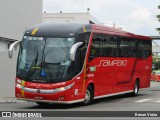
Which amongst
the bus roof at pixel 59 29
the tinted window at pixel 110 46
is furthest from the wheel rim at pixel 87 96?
the bus roof at pixel 59 29

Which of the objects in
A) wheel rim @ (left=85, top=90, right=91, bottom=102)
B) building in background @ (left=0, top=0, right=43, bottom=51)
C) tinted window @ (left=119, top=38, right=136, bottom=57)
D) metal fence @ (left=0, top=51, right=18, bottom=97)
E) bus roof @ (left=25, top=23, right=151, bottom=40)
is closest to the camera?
bus roof @ (left=25, top=23, right=151, bottom=40)

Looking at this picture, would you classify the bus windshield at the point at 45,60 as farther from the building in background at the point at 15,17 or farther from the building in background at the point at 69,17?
the building in background at the point at 69,17

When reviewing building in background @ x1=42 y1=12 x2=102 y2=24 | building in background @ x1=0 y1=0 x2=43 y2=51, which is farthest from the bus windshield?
building in background @ x1=42 y1=12 x2=102 y2=24

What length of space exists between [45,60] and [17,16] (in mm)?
17714

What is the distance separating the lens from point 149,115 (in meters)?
10.1

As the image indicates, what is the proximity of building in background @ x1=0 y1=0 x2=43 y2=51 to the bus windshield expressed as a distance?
1338 centimetres

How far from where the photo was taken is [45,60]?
58.6 ft

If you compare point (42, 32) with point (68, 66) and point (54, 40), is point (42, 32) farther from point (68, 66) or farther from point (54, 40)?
point (68, 66)

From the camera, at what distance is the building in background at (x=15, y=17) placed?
3206 cm

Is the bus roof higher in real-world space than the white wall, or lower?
lower

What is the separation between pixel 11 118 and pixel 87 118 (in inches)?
121

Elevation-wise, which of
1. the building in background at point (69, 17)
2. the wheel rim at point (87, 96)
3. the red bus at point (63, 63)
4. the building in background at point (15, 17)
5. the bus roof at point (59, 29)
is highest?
the building in background at point (69, 17)

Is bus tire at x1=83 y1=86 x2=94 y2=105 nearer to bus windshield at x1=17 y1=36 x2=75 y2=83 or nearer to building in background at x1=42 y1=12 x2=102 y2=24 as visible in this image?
bus windshield at x1=17 y1=36 x2=75 y2=83

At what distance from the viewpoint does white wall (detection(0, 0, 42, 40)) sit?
3225cm
